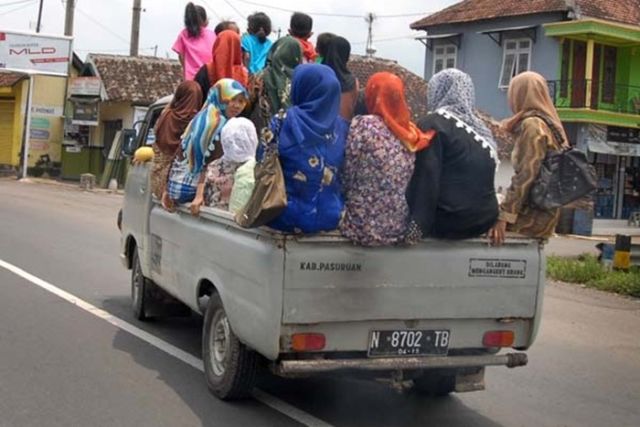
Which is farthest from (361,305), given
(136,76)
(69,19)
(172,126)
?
(69,19)

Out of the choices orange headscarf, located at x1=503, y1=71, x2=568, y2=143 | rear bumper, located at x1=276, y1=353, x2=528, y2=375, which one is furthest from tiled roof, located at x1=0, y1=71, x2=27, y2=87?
rear bumper, located at x1=276, y1=353, x2=528, y2=375

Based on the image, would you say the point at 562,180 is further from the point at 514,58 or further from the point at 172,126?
the point at 514,58

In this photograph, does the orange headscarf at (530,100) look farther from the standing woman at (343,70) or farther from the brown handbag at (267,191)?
the brown handbag at (267,191)

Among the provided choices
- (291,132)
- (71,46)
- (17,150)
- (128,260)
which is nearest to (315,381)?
(291,132)

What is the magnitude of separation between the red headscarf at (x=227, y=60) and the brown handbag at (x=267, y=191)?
7.55 feet

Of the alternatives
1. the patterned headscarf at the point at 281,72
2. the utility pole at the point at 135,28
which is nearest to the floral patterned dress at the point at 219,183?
the patterned headscarf at the point at 281,72

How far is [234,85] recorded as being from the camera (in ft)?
20.9

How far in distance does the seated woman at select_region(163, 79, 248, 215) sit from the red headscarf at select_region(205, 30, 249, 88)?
0.84 m

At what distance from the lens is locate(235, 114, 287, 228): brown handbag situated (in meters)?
4.74

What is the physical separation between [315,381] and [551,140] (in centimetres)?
245

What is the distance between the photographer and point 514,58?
3109 centimetres

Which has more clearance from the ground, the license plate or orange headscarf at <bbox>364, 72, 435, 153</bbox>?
orange headscarf at <bbox>364, 72, 435, 153</bbox>

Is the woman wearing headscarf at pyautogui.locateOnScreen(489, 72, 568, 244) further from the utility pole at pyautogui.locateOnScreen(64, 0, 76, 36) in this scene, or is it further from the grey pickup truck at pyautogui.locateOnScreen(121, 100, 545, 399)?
the utility pole at pyautogui.locateOnScreen(64, 0, 76, 36)

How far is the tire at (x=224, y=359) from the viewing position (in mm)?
5523
